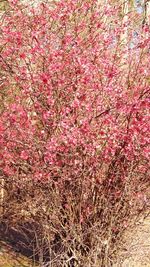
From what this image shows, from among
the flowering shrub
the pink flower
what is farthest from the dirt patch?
the pink flower

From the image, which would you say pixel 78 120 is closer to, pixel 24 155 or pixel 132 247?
pixel 24 155

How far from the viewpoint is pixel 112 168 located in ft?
21.5

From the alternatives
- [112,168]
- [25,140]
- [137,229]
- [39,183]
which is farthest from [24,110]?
[137,229]

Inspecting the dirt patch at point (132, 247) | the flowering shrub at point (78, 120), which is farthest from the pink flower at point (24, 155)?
the dirt patch at point (132, 247)

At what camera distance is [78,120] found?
649 cm

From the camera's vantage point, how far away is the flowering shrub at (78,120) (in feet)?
20.7

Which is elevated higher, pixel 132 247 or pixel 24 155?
pixel 24 155

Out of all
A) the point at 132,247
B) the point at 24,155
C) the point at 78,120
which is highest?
the point at 78,120

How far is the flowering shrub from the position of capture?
20.7 feet

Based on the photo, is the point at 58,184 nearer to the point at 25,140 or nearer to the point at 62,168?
the point at 62,168

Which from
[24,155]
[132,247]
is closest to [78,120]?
[24,155]

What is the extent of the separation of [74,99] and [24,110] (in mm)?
795

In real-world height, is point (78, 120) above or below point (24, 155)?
above

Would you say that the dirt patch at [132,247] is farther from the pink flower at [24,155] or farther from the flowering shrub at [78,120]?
the pink flower at [24,155]
